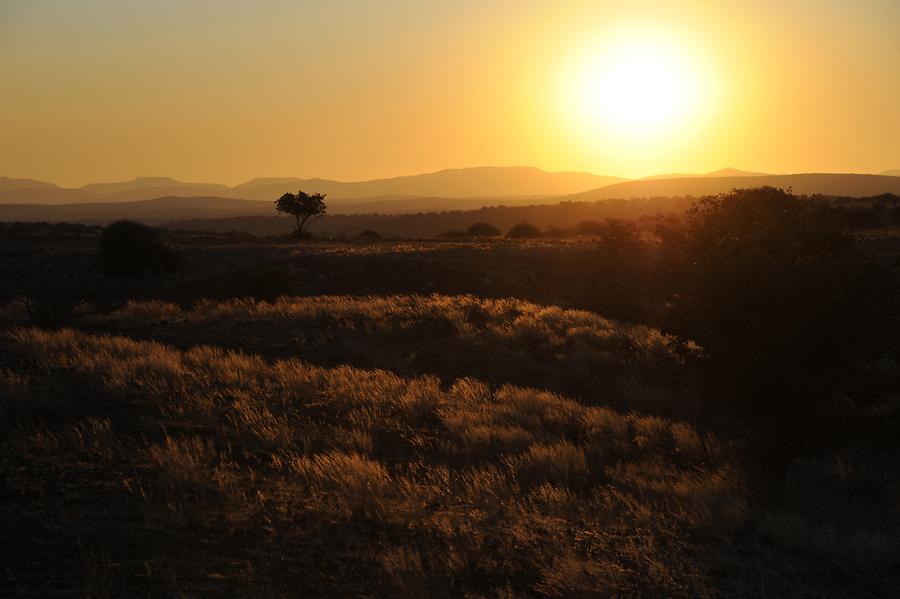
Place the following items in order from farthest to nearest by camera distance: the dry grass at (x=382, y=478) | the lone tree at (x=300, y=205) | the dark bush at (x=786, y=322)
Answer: the lone tree at (x=300, y=205)
the dark bush at (x=786, y=322)
the dry grass at (x=382, y=478)

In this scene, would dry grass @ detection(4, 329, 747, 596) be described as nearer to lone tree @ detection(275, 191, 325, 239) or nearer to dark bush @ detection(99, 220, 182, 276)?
dark bush @ detection(99, 220, 182, 276)

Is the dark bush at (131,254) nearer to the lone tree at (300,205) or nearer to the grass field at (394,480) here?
the grass field at (394,480)

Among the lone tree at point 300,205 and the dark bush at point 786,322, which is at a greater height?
the lone tree at point 300,205

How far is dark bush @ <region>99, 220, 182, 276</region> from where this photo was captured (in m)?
37.1

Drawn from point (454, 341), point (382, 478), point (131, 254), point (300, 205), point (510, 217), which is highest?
point (300, 205)

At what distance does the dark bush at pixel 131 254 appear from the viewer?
37062 mm

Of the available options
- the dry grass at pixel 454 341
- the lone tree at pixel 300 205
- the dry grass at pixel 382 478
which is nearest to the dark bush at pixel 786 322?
the dry grass at pixel 382 478

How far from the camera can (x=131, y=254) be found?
3728 centimetres

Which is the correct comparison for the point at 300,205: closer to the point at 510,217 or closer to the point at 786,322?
the point at 510,217

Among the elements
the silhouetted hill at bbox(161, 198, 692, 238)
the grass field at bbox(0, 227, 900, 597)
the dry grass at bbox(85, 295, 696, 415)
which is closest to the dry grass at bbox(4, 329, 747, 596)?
the grass field at bbox(0, 227, 900, 597)

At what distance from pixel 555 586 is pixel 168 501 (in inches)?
151

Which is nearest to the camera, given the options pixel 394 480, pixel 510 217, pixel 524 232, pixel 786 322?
pixel 394 480

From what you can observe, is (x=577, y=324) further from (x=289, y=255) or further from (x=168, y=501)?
(x=289, y=255)

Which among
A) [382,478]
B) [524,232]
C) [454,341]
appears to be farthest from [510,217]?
[382,478]
